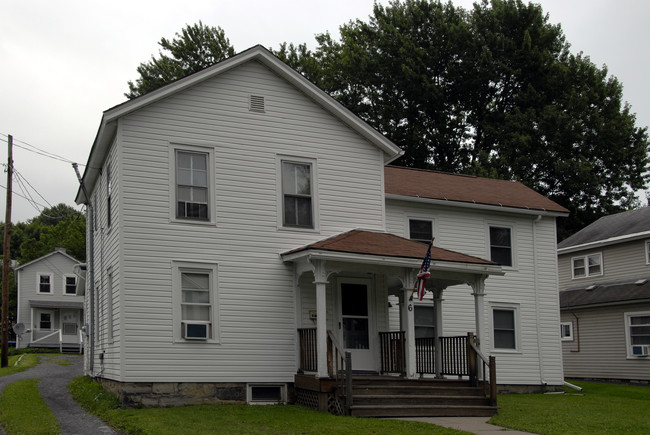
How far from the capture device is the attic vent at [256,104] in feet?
57.4

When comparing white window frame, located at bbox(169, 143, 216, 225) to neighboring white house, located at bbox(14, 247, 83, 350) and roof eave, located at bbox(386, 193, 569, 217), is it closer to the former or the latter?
roof eave, located at bbox(386, 193, 569, 217)

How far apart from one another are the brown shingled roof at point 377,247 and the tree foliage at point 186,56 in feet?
95.8

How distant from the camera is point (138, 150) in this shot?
1614 centimetres

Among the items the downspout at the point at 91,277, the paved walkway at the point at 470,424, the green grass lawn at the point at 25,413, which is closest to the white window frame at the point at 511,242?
the paved walkway at the point at 470,424

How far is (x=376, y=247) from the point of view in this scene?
16.5m

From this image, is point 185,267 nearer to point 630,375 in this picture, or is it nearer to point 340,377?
point 340,377

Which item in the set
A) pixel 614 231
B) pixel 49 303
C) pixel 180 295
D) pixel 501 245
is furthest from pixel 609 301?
pixel 49 303

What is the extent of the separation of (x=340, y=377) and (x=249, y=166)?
17.3 feet

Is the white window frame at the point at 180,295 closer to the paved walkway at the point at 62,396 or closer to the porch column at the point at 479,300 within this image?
the paved walkway at the point at 62,396

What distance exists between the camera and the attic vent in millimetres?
17500

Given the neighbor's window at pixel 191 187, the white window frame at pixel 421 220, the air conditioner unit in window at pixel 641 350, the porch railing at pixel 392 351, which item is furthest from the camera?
the air conditioner unit in window at pixel 641 350

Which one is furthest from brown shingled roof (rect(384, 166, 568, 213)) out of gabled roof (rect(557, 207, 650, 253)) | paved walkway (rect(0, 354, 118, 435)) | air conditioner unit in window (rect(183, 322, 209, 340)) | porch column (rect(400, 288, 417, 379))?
paved walkway (rect(0, 354, 118, 435))

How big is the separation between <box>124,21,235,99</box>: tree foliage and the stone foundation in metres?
30.5

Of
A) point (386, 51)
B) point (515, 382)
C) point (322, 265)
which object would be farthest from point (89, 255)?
point (386, 51)
